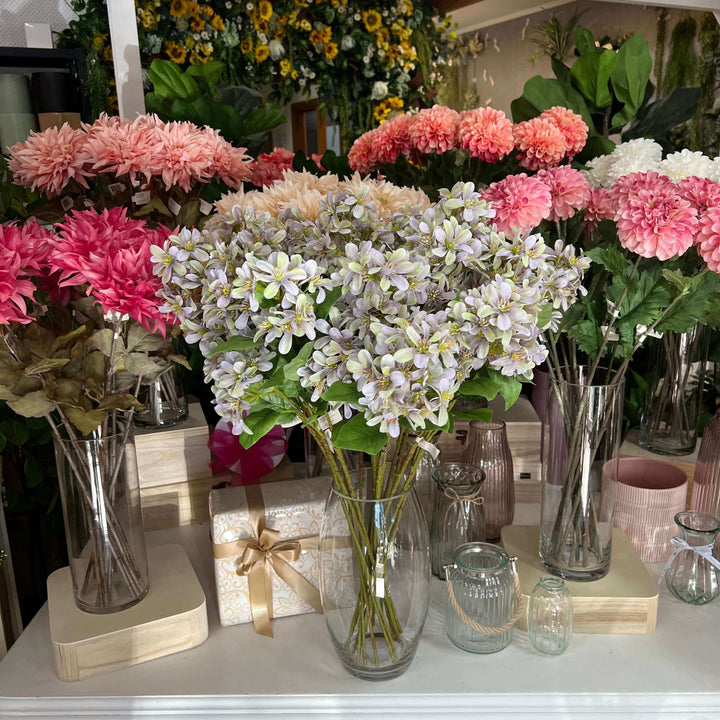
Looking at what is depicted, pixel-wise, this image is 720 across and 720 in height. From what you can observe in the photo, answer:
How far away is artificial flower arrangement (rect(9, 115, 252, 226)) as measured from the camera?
0.86 meters

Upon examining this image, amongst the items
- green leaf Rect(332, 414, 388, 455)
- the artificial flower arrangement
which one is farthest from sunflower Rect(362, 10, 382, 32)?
green leaf Rect(332, 414, 388, 455)

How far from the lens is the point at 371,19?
2.25m

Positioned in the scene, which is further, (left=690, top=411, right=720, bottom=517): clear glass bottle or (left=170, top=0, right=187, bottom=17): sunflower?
(left=170, top=0, right=187, bottom=17): sunflower

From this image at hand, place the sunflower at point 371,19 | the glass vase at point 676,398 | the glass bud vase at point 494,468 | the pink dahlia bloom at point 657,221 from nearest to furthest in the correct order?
the pink dahlia bloom at point 657,221 < the glass bud vase at point 494,468 < the glass vase at point 676,398 < the sunflower at point 371,19

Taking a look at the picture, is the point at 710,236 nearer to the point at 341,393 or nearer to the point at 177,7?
the point at 341,393

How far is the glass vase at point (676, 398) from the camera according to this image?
112 centimetres

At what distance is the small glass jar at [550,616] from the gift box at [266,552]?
0.82 ft

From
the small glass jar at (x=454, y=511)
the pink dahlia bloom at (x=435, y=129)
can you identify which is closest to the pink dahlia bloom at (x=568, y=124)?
the pink dahlia bloom at (x=435, y=129)

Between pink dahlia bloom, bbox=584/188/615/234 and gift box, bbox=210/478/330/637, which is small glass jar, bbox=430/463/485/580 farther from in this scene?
pink dahlia bloom, bbox=584/188/615/234

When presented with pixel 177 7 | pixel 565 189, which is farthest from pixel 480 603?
pixel 177 7

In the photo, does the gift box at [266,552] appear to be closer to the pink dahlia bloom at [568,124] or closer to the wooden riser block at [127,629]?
the wooden riser block at [127,629]

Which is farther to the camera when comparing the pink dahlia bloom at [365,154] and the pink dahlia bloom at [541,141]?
the pink dahlia bloom at [365,154]

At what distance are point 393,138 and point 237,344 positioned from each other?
2.17 feet

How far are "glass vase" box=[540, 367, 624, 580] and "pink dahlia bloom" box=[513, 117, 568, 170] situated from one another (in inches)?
13.5
